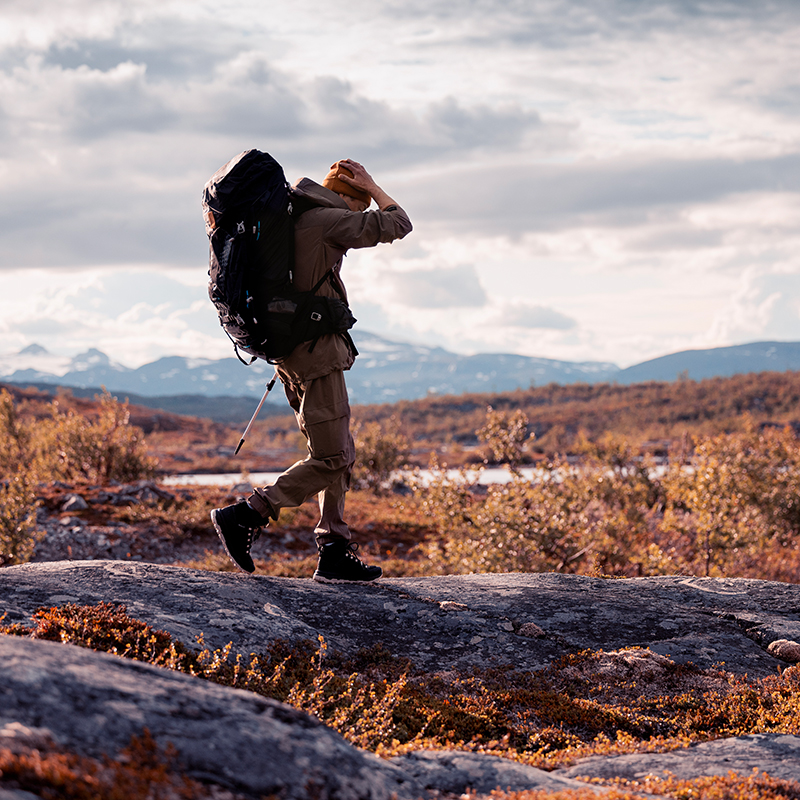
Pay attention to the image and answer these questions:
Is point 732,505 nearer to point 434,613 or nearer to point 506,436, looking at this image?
point 506,436

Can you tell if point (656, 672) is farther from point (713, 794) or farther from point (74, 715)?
point (74, 715)

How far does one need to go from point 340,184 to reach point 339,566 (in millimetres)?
2935

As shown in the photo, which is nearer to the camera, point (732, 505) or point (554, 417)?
point (732, 505)

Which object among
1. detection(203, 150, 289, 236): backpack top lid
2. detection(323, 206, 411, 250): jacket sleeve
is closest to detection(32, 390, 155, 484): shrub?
detection(203, 150, 289, 236): backpack top lid

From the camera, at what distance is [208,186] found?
464 cm

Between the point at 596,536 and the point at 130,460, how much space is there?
39.0 ft

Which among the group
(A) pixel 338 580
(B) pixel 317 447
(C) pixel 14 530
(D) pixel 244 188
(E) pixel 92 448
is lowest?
(C) pixel 14 530

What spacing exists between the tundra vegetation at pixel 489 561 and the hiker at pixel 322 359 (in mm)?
1167

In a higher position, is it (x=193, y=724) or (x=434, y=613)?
(x=193, y=724)

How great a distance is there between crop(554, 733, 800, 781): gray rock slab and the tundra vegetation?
4.2 inches

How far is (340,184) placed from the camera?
5.19 m

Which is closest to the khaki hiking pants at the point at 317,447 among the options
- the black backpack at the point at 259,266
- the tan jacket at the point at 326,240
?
the tan jacket at the point at 326,240

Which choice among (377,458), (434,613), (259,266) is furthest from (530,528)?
(377,458)

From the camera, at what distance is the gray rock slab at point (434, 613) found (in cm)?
427
